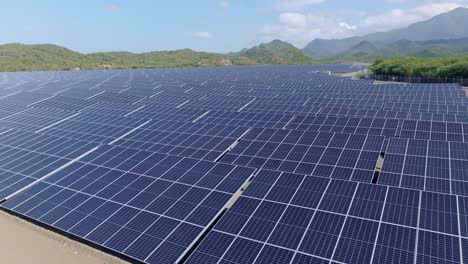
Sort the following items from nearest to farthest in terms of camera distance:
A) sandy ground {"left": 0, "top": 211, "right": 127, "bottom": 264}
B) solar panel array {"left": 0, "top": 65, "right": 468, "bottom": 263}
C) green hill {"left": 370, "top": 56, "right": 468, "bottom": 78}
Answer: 1. solar panel array {"left": 0, "top": 65, "right": 468, "bottom": 263}
2. sandy ground {"left": 0, "top": 211, "right": 127, "bottom": 264}
3. green hill {"left": 370, "top": 56, "right": 468, "bottom": 78}

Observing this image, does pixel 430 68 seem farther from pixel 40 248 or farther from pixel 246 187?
pixel 40 248

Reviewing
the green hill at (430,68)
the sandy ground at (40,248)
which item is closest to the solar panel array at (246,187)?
the sandy ground at (40,248)

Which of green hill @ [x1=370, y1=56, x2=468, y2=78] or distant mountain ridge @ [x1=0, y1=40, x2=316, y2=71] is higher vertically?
distant mountain ridge @ [x1=0, y1=40, x2=316, y2=71]

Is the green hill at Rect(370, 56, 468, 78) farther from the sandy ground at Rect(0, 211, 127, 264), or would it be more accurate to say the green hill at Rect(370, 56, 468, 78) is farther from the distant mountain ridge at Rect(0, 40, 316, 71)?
the distant mountain ridge at Rect(0, 40, 316, 71)

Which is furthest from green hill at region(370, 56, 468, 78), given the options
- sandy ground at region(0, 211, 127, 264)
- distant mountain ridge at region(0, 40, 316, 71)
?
distant mountain ridge at region(0, 40, 316, 71)

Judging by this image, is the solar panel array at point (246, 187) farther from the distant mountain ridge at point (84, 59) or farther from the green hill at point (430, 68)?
the distant mountain ridge at point (84, 59)

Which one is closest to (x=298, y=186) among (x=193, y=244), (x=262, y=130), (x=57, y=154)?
(x=193, y=244)

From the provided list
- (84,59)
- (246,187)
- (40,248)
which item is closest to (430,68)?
(246,187)

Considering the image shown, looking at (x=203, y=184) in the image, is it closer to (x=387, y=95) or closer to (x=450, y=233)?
(x=450, y=233)
